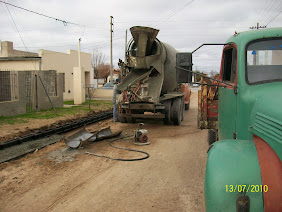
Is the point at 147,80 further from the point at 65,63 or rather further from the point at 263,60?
the point at 65,63

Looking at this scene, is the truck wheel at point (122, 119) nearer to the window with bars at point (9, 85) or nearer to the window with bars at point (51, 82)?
the window with bars at point (9, 85)

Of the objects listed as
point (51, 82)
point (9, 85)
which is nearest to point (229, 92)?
point (9, 85)

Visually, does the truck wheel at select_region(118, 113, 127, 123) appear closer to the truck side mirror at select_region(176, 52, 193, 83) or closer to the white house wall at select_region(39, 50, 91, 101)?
Answer: the truck side mirror at select_region(176, 52, 193, 83)

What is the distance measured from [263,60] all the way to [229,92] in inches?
24.3

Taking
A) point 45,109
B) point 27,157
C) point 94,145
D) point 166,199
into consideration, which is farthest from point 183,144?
point 45,109

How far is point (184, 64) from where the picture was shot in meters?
3.48

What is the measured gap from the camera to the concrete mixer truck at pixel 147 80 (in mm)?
9680

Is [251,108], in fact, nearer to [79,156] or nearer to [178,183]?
[178,183]

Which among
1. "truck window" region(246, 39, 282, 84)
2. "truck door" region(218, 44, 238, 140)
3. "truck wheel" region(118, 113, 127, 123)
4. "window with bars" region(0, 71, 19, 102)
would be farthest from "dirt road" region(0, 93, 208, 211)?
"window with bars" region(0, 71, 19, 102)

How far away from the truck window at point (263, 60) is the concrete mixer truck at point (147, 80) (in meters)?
6.06

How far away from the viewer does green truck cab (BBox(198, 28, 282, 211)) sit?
2.24 m

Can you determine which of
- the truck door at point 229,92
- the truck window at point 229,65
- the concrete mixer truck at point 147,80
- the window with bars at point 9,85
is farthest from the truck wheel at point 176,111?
the window with bars at point 9,85

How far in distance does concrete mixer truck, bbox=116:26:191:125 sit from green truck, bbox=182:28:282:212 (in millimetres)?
5669

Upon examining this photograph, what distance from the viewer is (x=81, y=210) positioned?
392 centimetres
